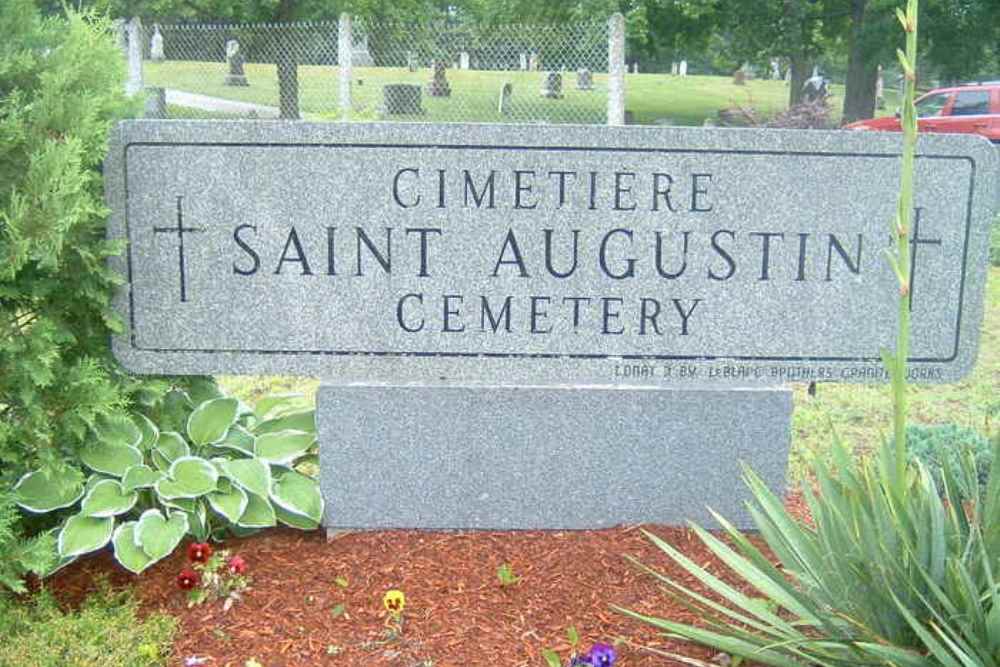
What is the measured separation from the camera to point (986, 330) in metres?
7.26

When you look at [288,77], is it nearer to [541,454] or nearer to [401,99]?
[401,99]

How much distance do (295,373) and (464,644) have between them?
1.10 m

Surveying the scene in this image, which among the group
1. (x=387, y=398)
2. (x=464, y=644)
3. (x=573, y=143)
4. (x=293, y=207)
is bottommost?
(x=464, y=644)

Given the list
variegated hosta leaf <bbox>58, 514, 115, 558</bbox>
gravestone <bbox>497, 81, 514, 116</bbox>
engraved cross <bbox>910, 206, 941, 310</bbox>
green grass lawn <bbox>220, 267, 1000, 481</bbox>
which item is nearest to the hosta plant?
variegated hosta leaf <bbox>58, 514, 115, 558</bbox>

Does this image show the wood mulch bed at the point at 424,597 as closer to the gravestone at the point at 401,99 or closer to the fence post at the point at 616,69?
the fence post at the point at 616,69

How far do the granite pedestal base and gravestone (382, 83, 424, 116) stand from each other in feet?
39.9

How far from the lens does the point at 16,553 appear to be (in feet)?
9.97

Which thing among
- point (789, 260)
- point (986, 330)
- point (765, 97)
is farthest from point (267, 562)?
point (765, 97)

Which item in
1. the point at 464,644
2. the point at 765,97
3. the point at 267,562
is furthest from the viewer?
the point at 765,97

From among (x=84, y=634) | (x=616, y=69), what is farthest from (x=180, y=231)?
(x=616, y=69)

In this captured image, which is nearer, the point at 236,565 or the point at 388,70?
the point at 236,565

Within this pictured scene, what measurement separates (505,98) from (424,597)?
11347 millimetres

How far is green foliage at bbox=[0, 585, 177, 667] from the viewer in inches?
109

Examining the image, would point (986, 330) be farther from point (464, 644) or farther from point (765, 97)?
point (765, 97)
